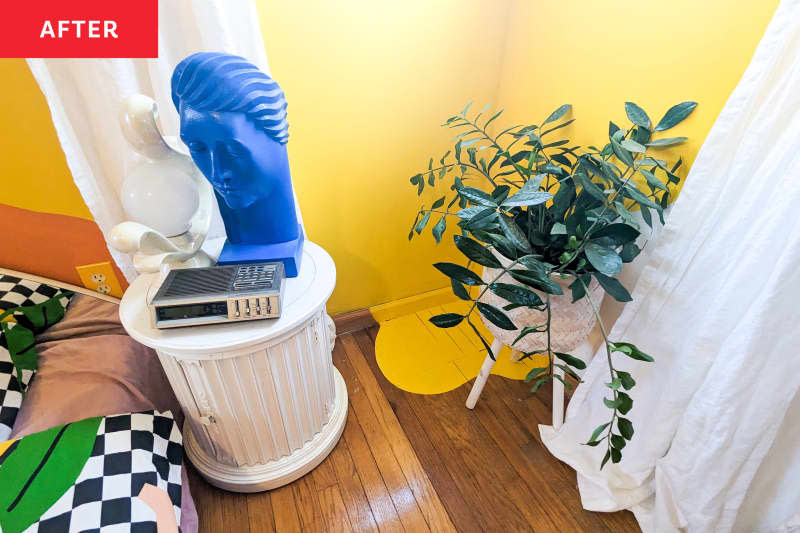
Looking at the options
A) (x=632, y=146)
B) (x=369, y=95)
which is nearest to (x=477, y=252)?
(x=632, y=146)

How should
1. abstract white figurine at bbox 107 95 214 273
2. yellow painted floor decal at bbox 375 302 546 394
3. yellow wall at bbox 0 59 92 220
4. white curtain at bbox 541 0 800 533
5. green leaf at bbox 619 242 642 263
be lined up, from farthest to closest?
1. yellow painted floor decal at bbox 375 302 546 394
2. yellow wall at bbox 0 59 92 220
3. green leaf at bbox 619 242 642 263
4. abstract white figurine at bbox 107 95 214 273
5. white curtain at bbox 541 0 800 533

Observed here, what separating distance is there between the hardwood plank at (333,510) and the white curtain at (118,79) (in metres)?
1.08

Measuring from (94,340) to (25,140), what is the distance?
601 mm

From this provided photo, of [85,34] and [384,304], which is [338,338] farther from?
[85,34]

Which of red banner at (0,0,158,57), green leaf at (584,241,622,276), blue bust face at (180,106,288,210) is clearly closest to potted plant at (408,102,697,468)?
green leaf at (584,241,622,276)

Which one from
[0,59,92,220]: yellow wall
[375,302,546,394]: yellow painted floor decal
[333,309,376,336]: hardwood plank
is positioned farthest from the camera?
[333,309,376,336]: hardwood plank

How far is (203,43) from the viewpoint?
103 cm

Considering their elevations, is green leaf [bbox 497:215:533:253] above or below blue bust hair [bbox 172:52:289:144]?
below

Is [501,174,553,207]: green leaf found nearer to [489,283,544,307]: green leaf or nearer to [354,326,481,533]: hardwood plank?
[489,283,544,307]: green leaf

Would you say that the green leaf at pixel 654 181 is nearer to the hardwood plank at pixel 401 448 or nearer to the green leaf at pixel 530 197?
the green leaf at pixel 530 197

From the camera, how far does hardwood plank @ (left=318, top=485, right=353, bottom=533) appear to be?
3.79 ft

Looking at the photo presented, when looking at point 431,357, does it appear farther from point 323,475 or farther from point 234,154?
point 234,154

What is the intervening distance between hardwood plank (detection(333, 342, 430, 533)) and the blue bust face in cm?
85

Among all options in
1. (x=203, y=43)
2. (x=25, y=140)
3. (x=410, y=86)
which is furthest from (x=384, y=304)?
(x=25, y=140)
